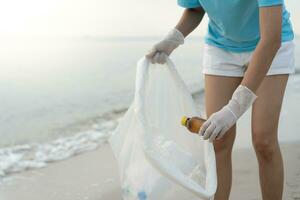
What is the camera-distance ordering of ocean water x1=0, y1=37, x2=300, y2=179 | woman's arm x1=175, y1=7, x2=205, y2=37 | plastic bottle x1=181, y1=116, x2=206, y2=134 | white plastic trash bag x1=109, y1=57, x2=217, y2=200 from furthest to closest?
ocean water x1=0, y1=37, x2=300, y2=179, woman's arm x1=175, y1=7, x2=205, y2=37, plastic bottle x1=181, y1=116, x2=206, y2=134, white plastic trash bag x1=109, y1=57, x2=217, y2=200

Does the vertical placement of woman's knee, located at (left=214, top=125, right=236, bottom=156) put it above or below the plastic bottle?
below

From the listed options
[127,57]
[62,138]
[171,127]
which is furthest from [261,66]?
[127,57]

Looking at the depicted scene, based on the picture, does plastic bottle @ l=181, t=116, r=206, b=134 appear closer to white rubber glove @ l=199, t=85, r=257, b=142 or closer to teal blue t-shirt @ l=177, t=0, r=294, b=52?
white rubber glove @ l=199, t=85, r=257, b=142

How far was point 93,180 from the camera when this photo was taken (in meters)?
3.54

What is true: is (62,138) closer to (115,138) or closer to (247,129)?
(247,129)

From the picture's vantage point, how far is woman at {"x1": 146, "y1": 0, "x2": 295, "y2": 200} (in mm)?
1889

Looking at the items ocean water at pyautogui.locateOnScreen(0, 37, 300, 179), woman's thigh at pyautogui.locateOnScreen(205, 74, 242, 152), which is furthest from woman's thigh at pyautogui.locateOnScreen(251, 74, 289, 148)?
ocean water at pyautogui.locateOnScreen(0, 37, 300, 179)

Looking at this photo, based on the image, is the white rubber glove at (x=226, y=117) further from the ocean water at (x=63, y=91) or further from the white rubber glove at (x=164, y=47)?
the ocean water at (x=63, y=91)

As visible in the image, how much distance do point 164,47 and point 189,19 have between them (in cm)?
23

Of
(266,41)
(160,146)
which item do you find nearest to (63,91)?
(160,146)

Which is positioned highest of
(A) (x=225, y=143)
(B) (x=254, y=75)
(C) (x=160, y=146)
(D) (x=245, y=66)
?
(B) (x=254, y=75)

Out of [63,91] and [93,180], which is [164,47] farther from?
[63,91]

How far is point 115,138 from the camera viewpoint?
2160 mm

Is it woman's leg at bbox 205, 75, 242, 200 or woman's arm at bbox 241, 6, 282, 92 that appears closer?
woman's arm at bbox 241, 6, 282, 92
